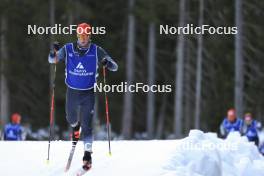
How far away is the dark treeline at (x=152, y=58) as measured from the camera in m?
37.0

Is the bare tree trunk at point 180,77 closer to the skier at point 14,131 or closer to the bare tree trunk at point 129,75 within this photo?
the bare tree trunk at point 129,75

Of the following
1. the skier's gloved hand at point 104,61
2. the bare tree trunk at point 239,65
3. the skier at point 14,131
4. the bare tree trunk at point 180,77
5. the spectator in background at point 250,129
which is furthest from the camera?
the bare tree trunk at point 180,77

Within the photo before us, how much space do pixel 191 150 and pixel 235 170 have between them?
0.95m

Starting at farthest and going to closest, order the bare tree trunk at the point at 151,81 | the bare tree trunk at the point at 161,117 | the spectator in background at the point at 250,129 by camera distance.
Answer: the bare tree trunk at the point at 161,117 → the bare tree trunk at the point at 151,81 → the spectator in background at the point at 250,129

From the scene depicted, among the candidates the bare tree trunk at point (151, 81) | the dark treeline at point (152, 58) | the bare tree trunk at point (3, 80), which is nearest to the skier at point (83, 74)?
the dark treeline at point (152, 58)

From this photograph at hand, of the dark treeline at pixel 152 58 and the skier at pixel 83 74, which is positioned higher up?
the dark treeline at pixel 152 58

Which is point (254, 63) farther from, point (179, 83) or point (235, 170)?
point (235, 170)

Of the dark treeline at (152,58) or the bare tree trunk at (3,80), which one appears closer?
the dark treeline at (152,58)

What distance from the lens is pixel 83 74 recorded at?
11.9 metres

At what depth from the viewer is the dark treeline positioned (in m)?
37.0

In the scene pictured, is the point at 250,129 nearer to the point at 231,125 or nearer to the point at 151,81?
the point at 231,125

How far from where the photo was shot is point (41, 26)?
39969 millimetres

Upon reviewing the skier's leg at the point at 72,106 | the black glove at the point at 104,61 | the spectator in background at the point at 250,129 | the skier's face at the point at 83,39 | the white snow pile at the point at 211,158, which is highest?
the skier's face at the point at 83,39

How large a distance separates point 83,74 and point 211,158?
264 centimetres
